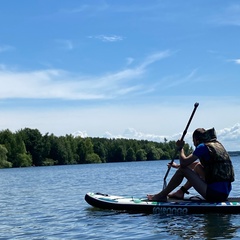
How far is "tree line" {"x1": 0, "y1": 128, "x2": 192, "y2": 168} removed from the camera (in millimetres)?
96562

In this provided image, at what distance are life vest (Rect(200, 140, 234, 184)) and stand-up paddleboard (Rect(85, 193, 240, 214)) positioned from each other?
59cm

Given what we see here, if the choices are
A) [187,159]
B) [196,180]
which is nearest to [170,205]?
[196,180]

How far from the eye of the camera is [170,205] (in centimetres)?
1234

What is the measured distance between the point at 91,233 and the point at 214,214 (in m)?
2.95

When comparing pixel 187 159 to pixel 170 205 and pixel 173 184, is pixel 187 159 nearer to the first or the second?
pixel 173 184

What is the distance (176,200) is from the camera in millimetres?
12930

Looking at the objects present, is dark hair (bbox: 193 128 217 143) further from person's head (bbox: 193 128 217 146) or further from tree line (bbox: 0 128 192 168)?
tree line (bbox: 0 128 192 168)

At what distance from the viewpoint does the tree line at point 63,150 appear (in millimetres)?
96562

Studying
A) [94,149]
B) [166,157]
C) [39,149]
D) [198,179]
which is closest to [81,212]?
[198,179]

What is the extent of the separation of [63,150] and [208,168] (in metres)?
101

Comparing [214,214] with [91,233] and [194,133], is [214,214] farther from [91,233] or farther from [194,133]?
[91,233]

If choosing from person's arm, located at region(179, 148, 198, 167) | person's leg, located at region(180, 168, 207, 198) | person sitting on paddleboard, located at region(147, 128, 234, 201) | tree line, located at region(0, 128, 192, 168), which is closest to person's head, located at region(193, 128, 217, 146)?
person sitting on paddleboard, located at region(147, 128, 234, 201)

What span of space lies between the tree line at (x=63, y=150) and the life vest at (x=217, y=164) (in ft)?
260

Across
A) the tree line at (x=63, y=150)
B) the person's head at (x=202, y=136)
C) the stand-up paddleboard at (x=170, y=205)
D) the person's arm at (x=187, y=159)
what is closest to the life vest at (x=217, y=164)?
the person's head at (x=202, y=136)
